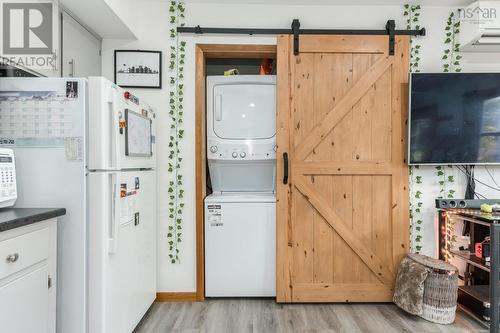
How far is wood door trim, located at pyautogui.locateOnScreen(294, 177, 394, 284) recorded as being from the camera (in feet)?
8.83

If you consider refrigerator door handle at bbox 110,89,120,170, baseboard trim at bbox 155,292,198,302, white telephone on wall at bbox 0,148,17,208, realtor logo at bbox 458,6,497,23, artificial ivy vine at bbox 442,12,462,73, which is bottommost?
baseboard trim at bbox 155,292,198,302

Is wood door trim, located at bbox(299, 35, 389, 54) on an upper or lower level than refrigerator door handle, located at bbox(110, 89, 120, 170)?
upper

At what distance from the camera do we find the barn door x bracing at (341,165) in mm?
2689

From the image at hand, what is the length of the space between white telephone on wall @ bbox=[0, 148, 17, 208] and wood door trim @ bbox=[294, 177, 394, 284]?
1.94 meters

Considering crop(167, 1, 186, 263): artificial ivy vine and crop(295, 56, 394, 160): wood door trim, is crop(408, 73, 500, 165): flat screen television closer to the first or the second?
crop(295, 56, 394, 160): wood door trim

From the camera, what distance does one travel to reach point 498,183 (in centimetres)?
279

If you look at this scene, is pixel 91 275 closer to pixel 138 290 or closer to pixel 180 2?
pixel 138 290

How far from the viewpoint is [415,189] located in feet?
9.08

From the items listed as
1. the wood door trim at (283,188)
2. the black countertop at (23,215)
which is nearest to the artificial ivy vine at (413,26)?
the wood door trim at (283,188)

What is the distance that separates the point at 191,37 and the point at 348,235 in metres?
2.19

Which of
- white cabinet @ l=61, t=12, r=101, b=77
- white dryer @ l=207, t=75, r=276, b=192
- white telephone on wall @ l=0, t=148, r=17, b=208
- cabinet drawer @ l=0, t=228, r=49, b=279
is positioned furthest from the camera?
white dryer @ l=207, t=75, r=276, b=192

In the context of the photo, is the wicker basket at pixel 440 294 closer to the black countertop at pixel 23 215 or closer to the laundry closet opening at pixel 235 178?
the laundry closet opening at pixel 235 178

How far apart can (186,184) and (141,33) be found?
1.36 metres

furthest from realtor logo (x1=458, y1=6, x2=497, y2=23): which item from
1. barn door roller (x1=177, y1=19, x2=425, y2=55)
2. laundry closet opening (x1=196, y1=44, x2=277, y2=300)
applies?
laundry closet opening (x1=196, y1=44, x2=277, y2=300)
